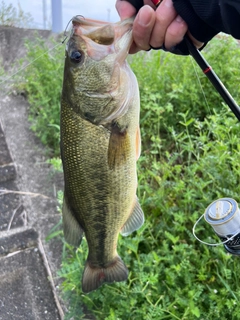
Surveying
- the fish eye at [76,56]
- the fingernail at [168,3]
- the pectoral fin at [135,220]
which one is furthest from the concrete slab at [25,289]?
the fingernail at [168,3]

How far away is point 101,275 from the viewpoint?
6.61 ft

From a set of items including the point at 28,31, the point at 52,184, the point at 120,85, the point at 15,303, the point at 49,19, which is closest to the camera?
the point at 120,85

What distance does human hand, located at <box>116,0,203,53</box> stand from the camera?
5.17ft

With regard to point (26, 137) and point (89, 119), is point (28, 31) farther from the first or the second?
point (89, 119)

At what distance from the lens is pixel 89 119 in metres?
1.74

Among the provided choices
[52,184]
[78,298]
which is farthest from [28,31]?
[78,298]

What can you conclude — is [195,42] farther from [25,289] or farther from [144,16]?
[25,289]

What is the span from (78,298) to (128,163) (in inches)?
38.0

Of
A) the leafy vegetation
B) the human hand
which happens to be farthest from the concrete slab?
the human hand

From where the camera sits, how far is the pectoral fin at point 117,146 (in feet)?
5.66

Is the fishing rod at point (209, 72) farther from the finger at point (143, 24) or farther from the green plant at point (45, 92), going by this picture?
the green plant at point (45, 92)

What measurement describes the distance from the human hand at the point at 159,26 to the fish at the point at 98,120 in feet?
0.21

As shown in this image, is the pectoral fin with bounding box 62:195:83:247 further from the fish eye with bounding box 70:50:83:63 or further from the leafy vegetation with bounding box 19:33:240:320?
the fish eye with bounding box 70:50:83:63

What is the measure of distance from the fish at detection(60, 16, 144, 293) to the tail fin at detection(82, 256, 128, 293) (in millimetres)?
289
